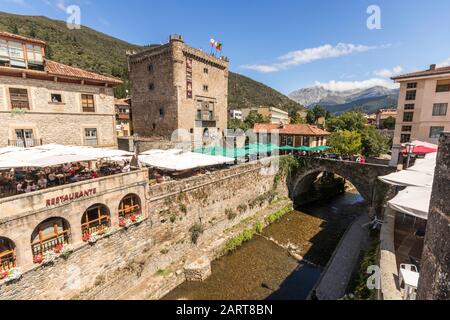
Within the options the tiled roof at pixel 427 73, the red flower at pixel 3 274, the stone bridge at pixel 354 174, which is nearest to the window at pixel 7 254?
the red flower at pixel 3 274

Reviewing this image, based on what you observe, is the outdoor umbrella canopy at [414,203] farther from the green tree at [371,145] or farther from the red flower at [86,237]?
the green tree at [371,145]

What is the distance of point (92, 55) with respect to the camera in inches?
2977

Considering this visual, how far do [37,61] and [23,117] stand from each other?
4.17 m


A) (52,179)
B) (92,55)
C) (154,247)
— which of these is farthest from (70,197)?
(92,55)

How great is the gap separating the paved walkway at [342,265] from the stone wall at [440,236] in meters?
8.55

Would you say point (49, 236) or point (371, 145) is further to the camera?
point (371, 145)

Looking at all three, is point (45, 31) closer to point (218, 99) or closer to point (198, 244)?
point (218, 99)

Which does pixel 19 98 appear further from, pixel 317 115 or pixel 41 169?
pixel 317 115

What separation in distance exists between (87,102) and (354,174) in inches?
1010

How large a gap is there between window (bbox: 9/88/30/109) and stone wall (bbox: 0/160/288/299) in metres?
11.7

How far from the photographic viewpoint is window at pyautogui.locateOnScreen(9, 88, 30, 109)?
15.1 metres

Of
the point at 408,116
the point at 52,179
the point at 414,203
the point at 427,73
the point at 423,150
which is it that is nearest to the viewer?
the point at 414,203

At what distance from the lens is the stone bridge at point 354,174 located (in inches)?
784

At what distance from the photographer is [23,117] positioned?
51.2 feet
